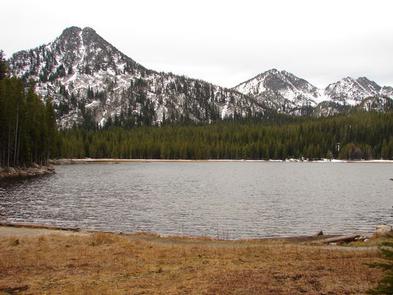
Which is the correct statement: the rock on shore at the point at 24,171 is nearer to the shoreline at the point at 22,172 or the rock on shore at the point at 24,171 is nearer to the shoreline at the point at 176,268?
the shoreline at the point at 22,172

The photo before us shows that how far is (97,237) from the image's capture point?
28.3 metres

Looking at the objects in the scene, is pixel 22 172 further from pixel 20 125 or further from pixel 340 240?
pixel 340 240

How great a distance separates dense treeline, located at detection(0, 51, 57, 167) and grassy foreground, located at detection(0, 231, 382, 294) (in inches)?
2827

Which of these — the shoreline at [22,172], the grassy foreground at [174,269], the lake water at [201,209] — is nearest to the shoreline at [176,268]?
the grassy foreground at [174,269]

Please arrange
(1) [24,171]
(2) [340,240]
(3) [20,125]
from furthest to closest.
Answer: (1) [24,171] → (3) [20,125] → (2) [340,240]

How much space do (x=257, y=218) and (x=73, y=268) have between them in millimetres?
31093

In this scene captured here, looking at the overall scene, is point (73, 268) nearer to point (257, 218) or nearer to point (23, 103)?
point (257, 218)

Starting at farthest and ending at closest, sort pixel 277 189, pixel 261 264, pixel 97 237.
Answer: pixel 277 189 < pixel 97 237 < pixel 261 264

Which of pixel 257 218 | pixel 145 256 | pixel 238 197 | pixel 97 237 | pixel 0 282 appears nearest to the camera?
pixel 0 282

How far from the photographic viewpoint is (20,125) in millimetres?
102375

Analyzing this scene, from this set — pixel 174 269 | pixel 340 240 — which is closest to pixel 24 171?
pixel 340 240

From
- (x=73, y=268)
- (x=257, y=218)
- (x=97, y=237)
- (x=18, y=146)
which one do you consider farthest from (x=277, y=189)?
(x=73, y=268)

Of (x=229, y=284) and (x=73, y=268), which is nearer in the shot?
(x=229, y=284)

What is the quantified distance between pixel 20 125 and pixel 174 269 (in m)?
90.7
